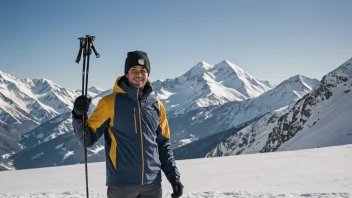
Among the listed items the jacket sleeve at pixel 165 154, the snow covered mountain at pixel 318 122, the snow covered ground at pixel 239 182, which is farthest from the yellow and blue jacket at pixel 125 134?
the snow covered mountain at pixel 318 122

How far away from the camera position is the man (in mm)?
4336

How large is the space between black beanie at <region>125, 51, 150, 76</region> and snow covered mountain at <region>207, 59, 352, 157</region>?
71.2 meters

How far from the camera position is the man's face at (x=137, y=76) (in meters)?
4.57

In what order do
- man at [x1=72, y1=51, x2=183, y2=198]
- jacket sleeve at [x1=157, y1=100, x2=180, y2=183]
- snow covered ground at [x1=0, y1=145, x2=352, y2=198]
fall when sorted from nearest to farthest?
man at [x1=72, y1=51, x2=183, y2=198] < jacket sleeve at [x1=157, y1=100, x2=180, y2=183] < snow covered ground at [x1=0, y1=145, x2=352, y2=198]

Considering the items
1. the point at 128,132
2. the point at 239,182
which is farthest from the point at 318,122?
the point at 128,132

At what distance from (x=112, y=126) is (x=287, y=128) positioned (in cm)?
11706

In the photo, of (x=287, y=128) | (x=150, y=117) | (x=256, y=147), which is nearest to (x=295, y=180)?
(x=150, y=117)

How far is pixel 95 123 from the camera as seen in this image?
4367mm

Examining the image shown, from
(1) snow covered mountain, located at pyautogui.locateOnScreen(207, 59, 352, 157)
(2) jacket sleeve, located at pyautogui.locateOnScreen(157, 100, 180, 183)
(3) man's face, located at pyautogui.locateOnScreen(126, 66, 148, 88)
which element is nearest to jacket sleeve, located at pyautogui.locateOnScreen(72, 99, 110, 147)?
(3) man's face, located at pyautogui.locateOnScreen(126, 66, 148, 88)

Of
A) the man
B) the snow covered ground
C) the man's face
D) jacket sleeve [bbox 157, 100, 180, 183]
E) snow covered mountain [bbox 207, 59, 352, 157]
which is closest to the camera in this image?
the man

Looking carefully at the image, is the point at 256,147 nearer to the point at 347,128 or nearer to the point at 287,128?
the point at 287,128

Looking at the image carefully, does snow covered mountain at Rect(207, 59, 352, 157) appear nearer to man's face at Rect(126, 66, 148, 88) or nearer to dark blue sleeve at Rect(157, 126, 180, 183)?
dark blue sleeve at Rect(157, 126, 180, 183)

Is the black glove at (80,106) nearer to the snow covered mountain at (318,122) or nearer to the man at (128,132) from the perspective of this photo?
the man at (128,132)

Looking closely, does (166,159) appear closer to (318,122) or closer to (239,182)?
(239,182)
